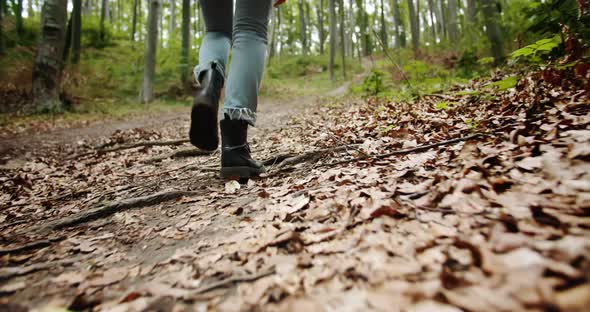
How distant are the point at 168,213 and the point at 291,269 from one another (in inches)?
37.4

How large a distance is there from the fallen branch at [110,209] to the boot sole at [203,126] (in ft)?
1.06

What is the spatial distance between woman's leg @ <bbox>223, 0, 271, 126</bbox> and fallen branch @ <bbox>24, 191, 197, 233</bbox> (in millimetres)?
586

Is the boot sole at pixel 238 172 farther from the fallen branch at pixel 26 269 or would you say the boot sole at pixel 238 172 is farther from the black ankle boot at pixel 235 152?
the fallen branch at pixel 26 269

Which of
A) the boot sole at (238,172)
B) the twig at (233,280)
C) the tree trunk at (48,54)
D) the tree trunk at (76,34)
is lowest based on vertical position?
the twig at (233,280)

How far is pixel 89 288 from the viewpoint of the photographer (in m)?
0.96

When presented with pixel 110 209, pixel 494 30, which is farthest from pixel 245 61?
pixel 494 30

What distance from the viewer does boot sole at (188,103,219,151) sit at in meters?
1.61

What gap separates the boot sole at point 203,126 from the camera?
1606 mm

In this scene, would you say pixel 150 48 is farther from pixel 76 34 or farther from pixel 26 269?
pixel 26 269

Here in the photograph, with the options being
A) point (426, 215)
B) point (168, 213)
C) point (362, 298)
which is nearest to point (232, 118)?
point (168, 213)

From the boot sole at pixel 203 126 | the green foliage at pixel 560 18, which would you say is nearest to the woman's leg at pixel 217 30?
the boot sole at pixel 203 126

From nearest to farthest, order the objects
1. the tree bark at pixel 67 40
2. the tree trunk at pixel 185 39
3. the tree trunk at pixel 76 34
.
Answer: the tree bark at pixel 67 40
the tree trunk at pixel 76 34
the tree trunk at pixel 185 39

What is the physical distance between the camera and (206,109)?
5.25 feet

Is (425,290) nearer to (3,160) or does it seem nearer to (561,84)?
(561,84)
